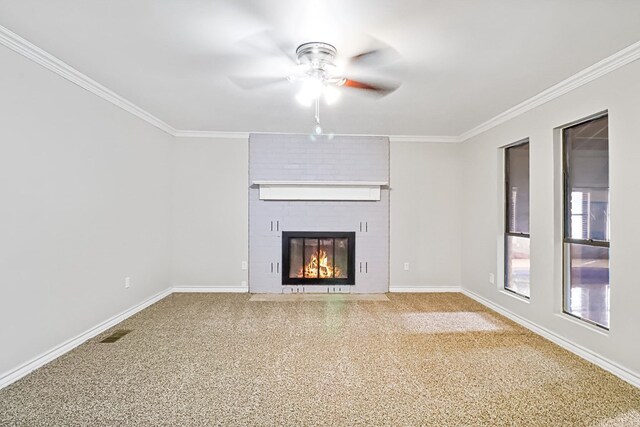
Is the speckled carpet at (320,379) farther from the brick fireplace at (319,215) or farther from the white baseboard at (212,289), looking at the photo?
the brick fireplace at (319,215)

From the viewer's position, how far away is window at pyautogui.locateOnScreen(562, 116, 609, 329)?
288cm

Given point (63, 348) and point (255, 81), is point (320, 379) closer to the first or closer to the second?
point (63, 348)

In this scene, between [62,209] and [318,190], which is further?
[318,190]

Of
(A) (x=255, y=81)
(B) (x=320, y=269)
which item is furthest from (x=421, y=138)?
(A) (x=255, y=81)

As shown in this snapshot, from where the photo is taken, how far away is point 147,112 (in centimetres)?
411

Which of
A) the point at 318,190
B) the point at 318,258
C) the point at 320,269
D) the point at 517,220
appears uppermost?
the point at 318,190

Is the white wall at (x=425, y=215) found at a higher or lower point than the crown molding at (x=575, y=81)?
lower

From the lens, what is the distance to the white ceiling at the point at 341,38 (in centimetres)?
196

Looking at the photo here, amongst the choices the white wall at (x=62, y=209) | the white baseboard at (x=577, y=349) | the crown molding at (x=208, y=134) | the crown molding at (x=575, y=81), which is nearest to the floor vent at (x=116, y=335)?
the white wall at (x=62, y=209)

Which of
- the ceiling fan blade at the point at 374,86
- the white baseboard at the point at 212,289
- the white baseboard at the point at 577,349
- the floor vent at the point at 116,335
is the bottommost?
the floor vent at the point at 116,335

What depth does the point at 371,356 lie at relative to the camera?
2.87 metres

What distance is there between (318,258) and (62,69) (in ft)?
12.0

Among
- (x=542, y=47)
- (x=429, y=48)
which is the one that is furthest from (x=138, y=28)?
(x=542, y=47)

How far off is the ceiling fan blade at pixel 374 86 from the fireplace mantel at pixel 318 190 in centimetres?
188
